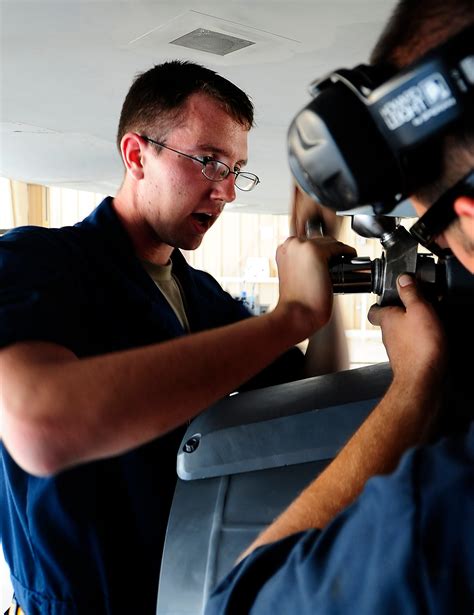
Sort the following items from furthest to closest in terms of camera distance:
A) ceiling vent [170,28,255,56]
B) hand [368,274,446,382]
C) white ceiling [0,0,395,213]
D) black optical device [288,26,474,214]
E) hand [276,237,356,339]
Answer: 1. ceiling vent [170,28,255,56]
2. white ceiling [0,0,395,213]
3. hand [276,237,356,339]
4. hand [368,274,446,382]
5. black optical device [288,26,474,214]

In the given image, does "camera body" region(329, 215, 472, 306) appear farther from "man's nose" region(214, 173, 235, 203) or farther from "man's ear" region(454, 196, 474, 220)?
"man's nose" region(214, 173, 235, 203)

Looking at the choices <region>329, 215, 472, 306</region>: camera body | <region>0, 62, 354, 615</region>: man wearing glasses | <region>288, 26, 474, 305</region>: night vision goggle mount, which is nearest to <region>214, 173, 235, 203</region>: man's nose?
<region>0, 62, 354, 615</region>: man wearing glasses

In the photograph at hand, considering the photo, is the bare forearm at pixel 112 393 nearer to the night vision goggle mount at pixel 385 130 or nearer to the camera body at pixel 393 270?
the camera body at pixel 393 270

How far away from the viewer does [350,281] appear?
964 mm

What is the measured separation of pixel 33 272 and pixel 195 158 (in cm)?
47

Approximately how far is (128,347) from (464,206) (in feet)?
2.39

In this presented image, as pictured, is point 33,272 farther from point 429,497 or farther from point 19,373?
point 429,497

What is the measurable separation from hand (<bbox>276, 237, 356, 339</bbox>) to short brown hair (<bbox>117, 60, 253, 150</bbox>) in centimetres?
49

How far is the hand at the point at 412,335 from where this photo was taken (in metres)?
0.71

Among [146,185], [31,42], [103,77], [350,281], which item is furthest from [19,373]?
[103,77]

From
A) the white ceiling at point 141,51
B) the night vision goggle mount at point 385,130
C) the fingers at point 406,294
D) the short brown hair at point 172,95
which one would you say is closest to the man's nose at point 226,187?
the short brown hair at point 172,95

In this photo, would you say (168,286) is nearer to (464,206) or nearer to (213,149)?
(213,149)

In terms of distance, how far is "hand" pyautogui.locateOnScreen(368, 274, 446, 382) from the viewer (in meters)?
0.71

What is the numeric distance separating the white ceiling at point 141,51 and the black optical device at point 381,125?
0.78m
